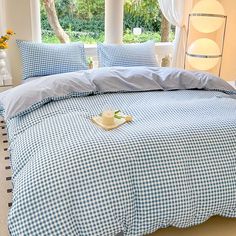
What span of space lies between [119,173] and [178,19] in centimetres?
287

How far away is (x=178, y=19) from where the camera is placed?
3.86 meters

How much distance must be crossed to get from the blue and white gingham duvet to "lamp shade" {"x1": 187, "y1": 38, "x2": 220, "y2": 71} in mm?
1883

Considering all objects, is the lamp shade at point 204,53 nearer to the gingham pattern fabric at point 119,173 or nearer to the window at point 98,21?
the window at point 98,21

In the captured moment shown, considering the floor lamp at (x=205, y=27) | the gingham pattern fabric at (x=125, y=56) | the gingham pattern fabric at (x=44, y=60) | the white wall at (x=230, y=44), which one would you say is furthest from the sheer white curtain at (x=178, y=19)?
the gingham pattern fabric at (x=44, y=60)

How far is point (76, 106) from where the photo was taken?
2.04 m

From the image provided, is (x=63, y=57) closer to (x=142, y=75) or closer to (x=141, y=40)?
(x=142, y=75)

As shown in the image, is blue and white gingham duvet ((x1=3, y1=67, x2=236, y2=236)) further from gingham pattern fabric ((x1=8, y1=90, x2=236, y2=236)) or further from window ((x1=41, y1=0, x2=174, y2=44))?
window ((x1=41, y1=0, x2=174, y2=44))

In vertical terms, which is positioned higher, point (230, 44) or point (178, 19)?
point (178, 19)

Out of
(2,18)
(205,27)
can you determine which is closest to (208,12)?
(205,27)

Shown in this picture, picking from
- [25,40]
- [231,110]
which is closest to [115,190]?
[231,110]

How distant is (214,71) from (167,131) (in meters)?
3.01

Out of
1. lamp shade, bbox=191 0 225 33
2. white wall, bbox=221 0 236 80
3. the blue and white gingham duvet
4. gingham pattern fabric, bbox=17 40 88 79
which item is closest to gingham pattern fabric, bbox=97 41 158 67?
gingham pattern fabric, bbox=17 40 88 79

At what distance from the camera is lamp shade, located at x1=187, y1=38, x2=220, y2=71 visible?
12.0 feet

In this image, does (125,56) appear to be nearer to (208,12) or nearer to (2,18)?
(208,12)
